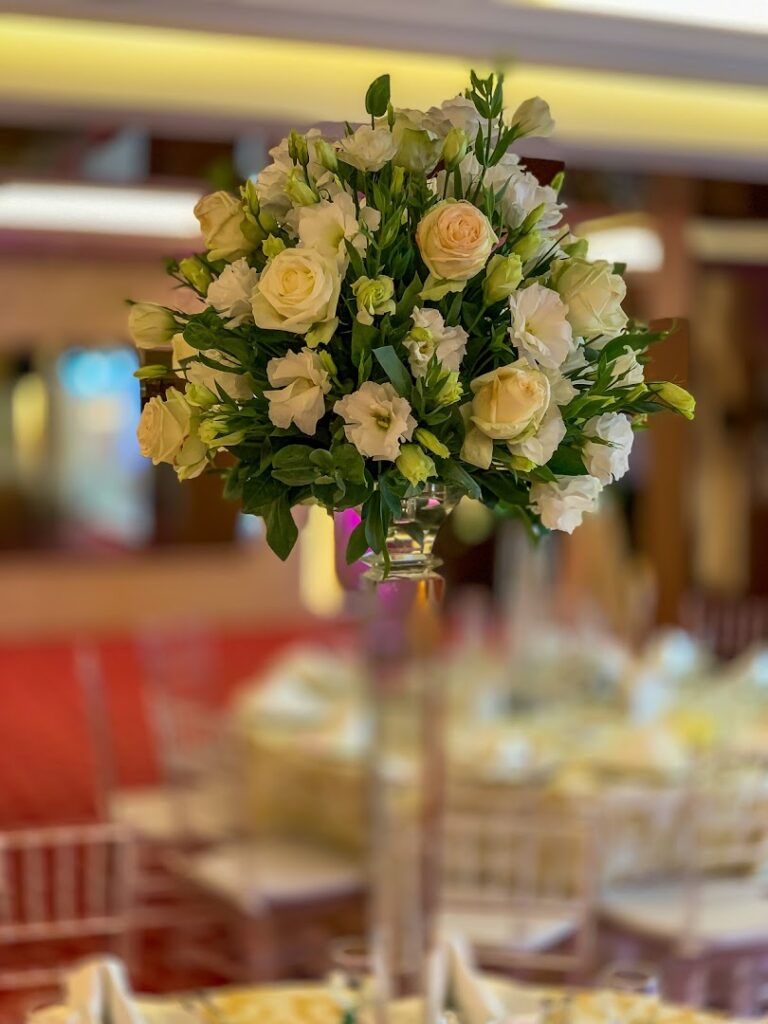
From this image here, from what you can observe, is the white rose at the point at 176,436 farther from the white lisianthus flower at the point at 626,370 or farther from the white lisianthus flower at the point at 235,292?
the white lisianthus flower at the point at 626,370

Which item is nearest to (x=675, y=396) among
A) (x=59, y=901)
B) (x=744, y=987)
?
(x=744, y=987)

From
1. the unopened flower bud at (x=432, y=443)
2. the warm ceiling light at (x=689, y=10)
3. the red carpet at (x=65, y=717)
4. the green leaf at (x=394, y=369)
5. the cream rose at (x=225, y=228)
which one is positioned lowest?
the red carpet at (x=65, y=717)

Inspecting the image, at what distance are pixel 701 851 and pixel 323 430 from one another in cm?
263

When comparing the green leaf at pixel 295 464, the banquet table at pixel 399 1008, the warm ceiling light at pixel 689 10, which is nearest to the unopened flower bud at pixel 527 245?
the green leaf at pixel 295 464

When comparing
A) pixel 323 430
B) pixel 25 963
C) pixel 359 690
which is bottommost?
pixel 25 963

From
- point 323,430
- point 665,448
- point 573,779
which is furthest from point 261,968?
point 665,448

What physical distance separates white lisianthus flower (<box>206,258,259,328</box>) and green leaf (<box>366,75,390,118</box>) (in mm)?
237

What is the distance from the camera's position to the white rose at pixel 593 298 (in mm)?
1605

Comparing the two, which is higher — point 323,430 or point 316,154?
point 316,154

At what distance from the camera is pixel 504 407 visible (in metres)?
1.55

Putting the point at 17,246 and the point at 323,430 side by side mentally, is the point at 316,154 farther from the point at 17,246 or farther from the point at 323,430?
the point at 17,246

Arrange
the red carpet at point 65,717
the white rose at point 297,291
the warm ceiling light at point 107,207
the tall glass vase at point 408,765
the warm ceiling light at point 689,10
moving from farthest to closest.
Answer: the red carpet at point 65,717, the warm ceiling light at point 107,207, the warm ceiling light at point 689,10, the tall glass vase at point 408,765, the white rose at point 297,291

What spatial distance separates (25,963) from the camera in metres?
4.49

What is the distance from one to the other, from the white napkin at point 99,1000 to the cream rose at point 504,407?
1.13 meters
